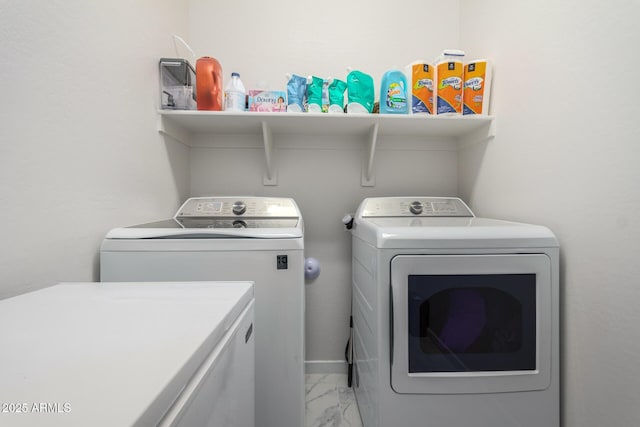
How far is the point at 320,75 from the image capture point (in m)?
1.77

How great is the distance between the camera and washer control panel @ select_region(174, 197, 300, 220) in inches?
56.7

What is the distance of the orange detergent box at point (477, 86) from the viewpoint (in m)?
1.41

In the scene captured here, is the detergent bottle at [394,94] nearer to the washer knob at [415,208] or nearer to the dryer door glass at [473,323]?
the washer knob at [415,208]

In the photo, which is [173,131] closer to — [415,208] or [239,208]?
[239,208]

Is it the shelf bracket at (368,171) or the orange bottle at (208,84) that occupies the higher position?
the orange bottle at (208,84)

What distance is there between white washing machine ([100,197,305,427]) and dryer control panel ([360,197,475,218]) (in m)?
0.65

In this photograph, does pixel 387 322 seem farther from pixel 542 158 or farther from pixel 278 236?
pixel 542 158

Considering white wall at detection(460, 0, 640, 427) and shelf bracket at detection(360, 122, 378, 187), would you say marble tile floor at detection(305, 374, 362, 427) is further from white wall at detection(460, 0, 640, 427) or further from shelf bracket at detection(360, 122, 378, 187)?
shelf bracket at detection(360, 122, 378, 187)

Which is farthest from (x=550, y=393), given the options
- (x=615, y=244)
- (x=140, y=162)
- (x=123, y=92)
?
(x=123, y=92)

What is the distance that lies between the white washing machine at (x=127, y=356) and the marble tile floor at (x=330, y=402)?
0.89 m

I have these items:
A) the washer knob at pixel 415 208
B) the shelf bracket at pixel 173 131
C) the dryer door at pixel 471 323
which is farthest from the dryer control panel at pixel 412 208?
the shelf bracket at pixel 173 131

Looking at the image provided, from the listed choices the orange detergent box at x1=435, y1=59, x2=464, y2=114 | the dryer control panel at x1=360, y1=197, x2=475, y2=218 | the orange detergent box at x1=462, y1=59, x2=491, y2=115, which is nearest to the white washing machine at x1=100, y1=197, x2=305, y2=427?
the dryer control panel at x1=360, y1=197, x2=475, y2=218

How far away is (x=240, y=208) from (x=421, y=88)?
3.98ft

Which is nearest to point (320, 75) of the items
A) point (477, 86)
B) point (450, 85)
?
point (450, 85)
